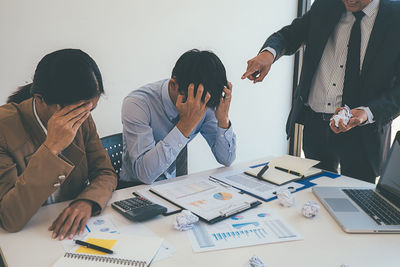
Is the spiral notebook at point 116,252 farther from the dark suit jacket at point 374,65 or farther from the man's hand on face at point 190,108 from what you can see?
the dark suit jacket at point 374,65

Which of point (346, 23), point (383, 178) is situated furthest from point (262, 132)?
point (383, 178)

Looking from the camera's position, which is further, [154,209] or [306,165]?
[306,165]

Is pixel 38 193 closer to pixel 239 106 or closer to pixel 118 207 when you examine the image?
pixel 118 207

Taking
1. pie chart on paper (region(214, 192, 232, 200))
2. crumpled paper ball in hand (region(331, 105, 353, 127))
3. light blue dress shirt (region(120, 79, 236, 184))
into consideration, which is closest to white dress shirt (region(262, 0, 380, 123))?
crumpled paper ball in hand (region(331, 105, 353, 127))

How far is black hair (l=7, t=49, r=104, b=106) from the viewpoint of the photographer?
3.05ft

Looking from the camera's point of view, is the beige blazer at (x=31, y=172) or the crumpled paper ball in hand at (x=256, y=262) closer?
the crumpled paper ball in hand at (x=256, y=262)

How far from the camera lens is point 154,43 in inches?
92.0

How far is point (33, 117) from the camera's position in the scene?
103 centimetres

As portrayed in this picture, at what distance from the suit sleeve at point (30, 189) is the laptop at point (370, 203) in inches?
34.7

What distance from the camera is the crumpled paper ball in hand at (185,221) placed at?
919mm

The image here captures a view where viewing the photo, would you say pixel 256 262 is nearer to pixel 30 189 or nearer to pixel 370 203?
pixel 370 203

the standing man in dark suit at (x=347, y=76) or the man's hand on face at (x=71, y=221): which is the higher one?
the standing man in dark suit at (x=347, y=76)

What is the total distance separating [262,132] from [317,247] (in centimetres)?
247

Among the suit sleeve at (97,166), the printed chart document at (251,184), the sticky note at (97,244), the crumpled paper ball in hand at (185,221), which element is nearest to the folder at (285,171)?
Answer: the printed chart document at (251,184)
